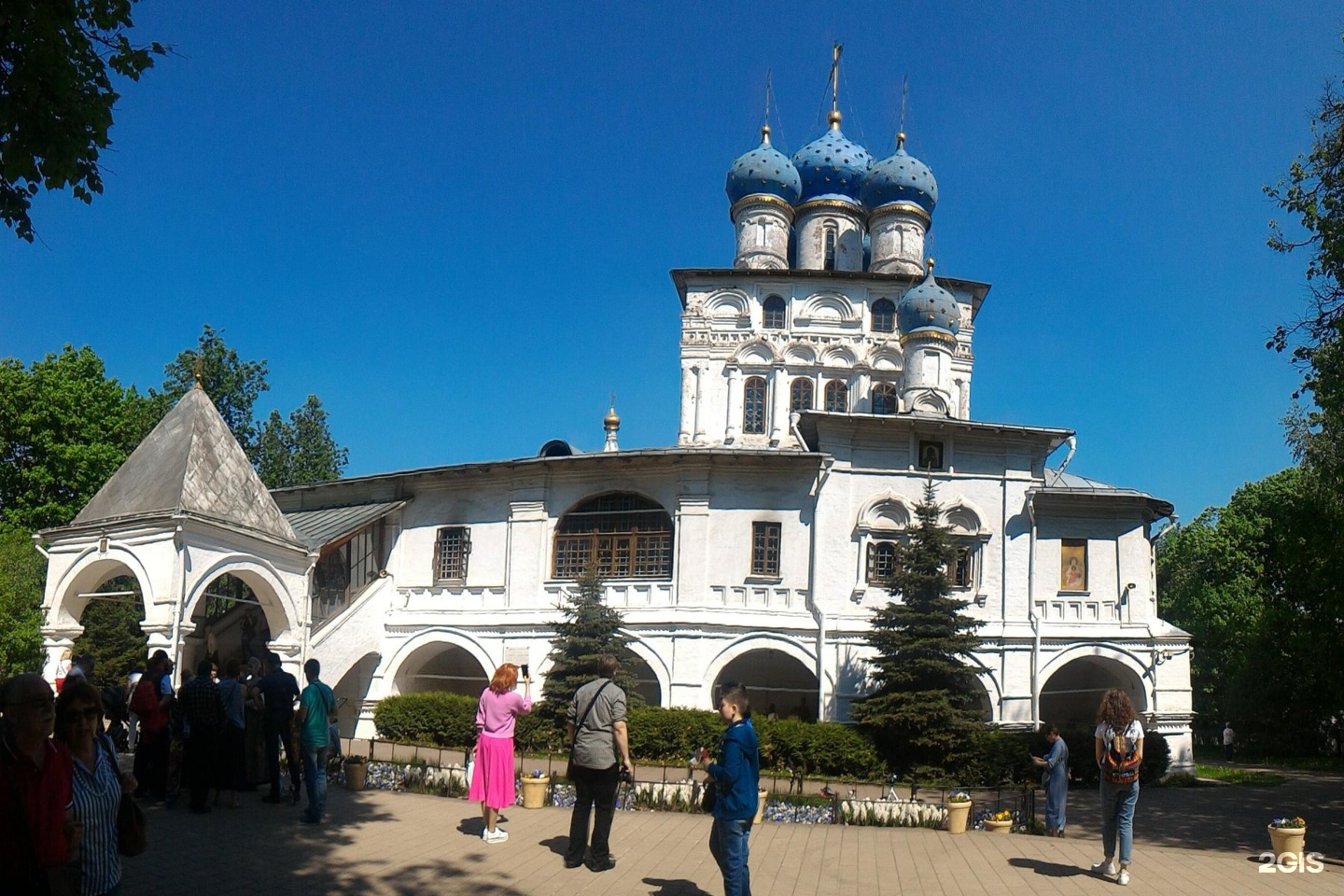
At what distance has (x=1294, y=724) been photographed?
111ft

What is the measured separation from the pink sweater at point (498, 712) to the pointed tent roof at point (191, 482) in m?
10.1

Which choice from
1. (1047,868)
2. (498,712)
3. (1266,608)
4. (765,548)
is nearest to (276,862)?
(498,712)

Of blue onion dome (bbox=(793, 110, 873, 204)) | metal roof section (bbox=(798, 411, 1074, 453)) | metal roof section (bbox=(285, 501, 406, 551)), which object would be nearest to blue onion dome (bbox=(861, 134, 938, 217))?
blue onion dome (bbox=(793, 110, 873, 204))

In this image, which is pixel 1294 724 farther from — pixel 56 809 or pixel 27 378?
pixel 27 378

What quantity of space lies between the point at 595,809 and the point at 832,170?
31225 millimetres

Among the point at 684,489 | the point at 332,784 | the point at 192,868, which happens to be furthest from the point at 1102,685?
the point at 192,868

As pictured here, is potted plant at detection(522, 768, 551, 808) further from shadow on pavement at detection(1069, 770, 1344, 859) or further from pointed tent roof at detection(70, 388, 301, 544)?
pointed tent roof at detection(70, 388, 301, 544)

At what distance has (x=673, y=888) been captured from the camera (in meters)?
8.61

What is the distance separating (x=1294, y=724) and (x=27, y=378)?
3915 cm

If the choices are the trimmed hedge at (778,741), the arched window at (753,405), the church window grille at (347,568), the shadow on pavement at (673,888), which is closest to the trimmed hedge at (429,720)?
the trimmed hedge at (778,741)

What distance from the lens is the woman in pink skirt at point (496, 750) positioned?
10000 millimetres

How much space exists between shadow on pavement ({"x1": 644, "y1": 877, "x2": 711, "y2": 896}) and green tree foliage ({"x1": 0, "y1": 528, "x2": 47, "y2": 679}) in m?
25.6

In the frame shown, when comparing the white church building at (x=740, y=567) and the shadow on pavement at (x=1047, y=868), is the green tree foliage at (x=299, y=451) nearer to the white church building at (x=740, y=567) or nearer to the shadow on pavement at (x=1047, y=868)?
the white church building at (x=740, y=567)

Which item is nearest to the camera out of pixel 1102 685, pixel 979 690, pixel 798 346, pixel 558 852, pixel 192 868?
pixel 192 868
